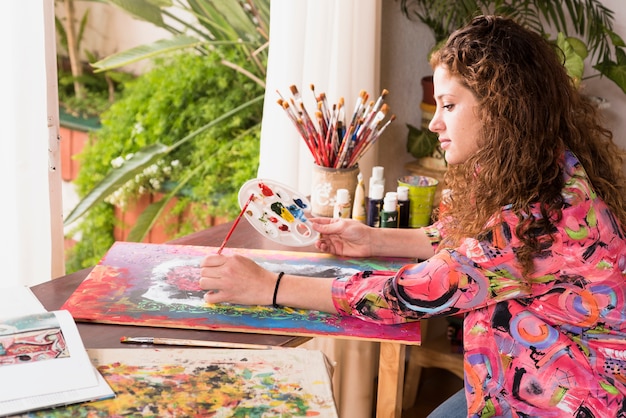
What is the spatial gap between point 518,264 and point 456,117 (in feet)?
0.91

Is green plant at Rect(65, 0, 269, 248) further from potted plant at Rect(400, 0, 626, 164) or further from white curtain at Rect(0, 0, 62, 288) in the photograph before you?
white curtain at Rect(0, 0, 62, 288)

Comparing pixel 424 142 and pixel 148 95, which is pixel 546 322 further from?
pixel 148 95

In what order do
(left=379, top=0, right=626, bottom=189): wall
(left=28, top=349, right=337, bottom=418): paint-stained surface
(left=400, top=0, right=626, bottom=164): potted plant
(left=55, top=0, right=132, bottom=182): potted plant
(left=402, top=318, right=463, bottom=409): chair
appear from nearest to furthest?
(left=28, top=349, right=337, bottom=418): paint-stained surface < (left=400, top=0, right=626, bottom=164): potted plant < (left=402, top=318, right=463, bottom=409): chair < (left=379, top=0, right=626, bottom=189): wall < (left=55, top=0, right=132, bottom=182): potted plant

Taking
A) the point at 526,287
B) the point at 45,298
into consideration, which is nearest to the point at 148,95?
the point at 45,298

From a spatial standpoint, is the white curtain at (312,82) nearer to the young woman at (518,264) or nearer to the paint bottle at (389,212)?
the paint bottle at (389,212)

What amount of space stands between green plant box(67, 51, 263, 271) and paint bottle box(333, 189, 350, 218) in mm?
1313

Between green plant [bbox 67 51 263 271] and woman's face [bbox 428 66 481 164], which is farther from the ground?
woman's face [bbox 428 66 481 164]

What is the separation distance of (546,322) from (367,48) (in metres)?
1.28

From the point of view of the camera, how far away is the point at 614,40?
265 centimetres

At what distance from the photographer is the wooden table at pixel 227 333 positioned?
1441mm

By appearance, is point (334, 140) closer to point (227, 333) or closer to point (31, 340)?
point (227, 333)

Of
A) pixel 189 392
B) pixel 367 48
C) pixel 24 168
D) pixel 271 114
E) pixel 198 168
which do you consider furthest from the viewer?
pixel 198 168

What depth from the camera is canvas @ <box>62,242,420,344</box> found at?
1.48 meters

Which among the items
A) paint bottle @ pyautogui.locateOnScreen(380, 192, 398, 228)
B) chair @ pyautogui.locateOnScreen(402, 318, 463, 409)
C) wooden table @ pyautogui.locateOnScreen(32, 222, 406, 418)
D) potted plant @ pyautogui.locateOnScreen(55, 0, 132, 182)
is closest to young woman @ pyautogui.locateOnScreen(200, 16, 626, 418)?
wooden table @ pyautogui.locateOnScreen(32, 222, 406, 418)
